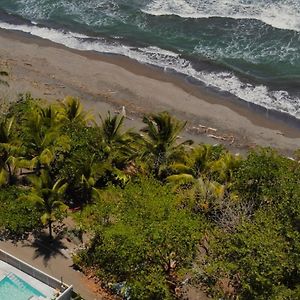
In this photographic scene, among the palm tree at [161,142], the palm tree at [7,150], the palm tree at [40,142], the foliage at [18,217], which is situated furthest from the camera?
the palm tree at [161,142]

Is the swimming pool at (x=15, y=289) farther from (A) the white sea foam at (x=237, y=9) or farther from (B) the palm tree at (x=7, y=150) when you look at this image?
(A) the white sea foam at (x=237, y=9)

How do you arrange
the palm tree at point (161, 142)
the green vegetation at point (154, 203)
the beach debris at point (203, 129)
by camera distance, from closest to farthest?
the green vegetation at point (154, 203) → the palm tree at point (161, 142) → the beach debris at point (203, 129)

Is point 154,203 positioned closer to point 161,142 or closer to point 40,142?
point 161,142

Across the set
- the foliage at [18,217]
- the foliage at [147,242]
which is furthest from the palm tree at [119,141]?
the foliage at [147,242]

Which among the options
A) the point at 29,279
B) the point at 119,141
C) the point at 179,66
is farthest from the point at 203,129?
the point at 29,279

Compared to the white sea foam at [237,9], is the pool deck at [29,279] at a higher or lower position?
lower

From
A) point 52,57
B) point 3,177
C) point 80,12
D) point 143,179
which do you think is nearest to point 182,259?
point 143,179

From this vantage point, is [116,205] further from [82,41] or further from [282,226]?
[82,41]
